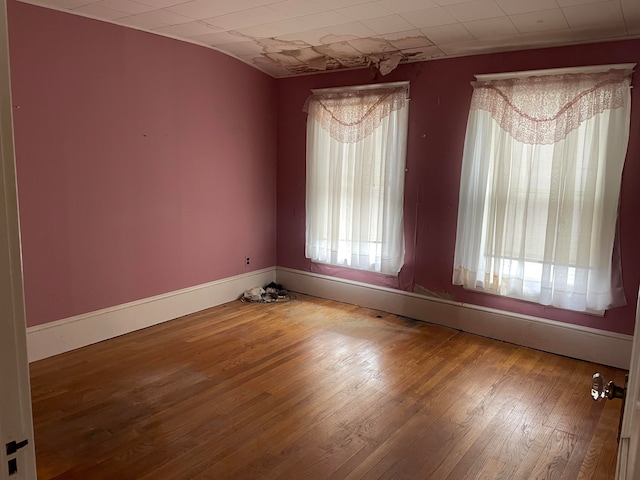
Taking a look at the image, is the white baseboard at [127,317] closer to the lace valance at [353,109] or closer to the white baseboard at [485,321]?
the white baseboard at [485,321]

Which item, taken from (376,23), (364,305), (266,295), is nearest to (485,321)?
Answer: (364,305)

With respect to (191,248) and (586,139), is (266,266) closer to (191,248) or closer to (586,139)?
(191,248)

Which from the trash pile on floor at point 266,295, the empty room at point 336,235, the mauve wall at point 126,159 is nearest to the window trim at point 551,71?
the empty room at point 336,235

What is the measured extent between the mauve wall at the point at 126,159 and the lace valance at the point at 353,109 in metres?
0.68

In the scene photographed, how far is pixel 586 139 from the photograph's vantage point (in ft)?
11.3

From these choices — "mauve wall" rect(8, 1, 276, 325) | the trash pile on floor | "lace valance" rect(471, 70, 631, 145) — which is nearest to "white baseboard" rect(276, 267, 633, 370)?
the trash pile on floor

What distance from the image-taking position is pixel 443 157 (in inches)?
166

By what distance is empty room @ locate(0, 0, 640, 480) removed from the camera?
2.64 meters

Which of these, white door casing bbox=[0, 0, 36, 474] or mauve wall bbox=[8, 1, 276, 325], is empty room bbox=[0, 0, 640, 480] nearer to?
mauve wall bbox=[8, 1, 276, 325]

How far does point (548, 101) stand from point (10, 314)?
12.5 feet

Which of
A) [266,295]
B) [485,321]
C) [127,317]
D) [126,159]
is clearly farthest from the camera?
[266,295]

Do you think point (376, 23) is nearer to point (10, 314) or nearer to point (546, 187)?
point (546, 187)

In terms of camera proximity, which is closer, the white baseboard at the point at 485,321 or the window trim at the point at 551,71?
the window trim at the point at 551,71

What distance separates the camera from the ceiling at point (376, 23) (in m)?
A: 3.00
